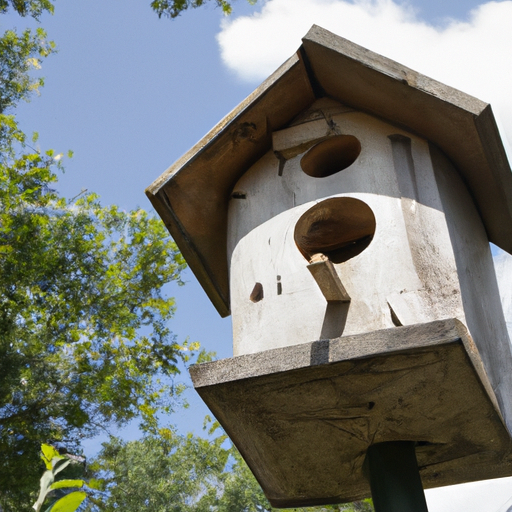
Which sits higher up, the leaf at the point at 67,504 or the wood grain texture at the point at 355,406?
the wood grain texture at the point at 355,406

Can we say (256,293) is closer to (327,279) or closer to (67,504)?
(327,279)

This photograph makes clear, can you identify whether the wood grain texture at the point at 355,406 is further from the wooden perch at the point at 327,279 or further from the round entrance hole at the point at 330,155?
the round entrance hole at the point at 330,155

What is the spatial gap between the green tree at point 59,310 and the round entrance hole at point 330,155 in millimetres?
5086

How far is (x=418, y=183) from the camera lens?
Answer: 12.6 feet

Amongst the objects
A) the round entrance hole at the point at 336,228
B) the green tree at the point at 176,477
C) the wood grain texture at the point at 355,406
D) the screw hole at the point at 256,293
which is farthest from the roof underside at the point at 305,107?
the green tree at the point at 176,477

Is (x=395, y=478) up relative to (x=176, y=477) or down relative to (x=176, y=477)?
down

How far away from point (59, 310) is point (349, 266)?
21.0 ft

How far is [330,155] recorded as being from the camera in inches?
173

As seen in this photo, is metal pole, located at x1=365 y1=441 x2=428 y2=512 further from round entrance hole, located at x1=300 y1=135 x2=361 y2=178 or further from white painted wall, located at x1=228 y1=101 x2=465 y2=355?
round entrance hole, located at x1=300 y1=135 x2=361 y2=178

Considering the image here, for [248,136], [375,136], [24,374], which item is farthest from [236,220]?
[24,374]

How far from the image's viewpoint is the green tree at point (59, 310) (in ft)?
27.2

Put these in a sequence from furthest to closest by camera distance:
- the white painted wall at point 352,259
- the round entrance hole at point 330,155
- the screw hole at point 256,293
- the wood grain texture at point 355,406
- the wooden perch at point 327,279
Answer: the round entrance hole at point 330,155 < the screw hole at point 256,293 < the white painted wall at point 352,259 < the wooden perch at point 327,279 < the wood grain texture at point 355,406

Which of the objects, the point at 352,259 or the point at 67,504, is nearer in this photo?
the point at 67,504

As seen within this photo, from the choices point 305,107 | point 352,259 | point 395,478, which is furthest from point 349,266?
point 305,107
